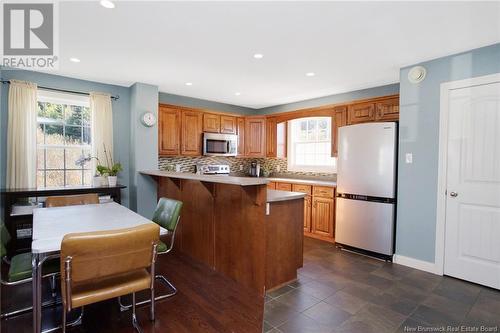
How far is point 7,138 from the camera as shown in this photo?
349cm

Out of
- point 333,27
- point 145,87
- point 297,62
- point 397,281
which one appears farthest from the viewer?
point 145,87

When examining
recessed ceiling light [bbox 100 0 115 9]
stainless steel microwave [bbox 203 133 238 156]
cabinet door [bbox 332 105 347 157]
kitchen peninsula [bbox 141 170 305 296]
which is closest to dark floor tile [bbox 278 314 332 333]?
kitchen peninsula [bbox 141 170 305 296]

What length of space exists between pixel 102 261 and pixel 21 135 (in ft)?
10.3

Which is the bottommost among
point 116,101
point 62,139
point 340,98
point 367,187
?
point 367,187

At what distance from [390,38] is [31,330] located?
3896 millimetres

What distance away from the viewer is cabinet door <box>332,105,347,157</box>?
14.6 feet

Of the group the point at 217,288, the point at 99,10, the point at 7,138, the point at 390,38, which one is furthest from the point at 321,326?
the point at 7,138

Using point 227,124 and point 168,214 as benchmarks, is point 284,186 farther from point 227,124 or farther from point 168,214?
point 168,214

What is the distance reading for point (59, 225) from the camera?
2000mm

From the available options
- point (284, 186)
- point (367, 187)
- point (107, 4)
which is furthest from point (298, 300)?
point (107, 4)

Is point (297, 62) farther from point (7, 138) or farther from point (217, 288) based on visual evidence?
point (7, 138)

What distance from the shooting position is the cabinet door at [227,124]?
18.1 feet

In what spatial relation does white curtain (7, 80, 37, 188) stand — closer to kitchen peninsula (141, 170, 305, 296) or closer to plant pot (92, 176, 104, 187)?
plant pot (92, 176, 104, 187)

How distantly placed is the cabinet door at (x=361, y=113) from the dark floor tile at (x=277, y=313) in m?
3.10
